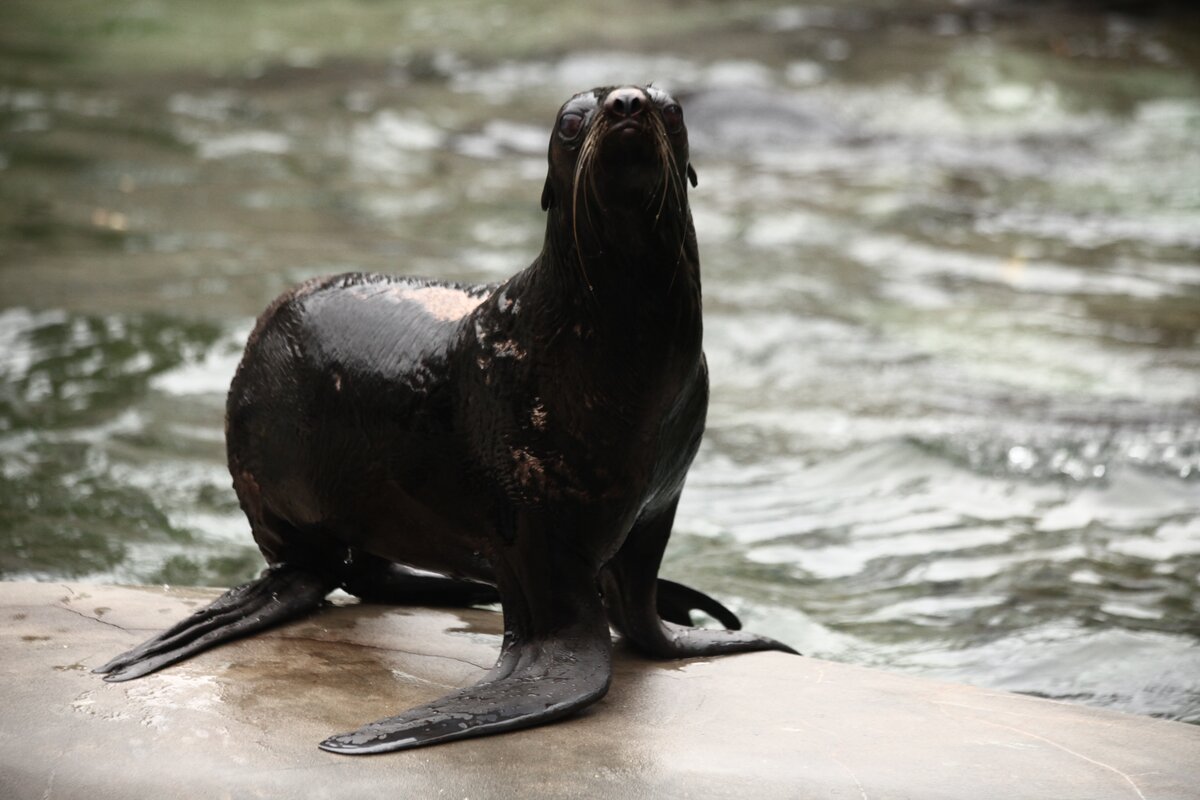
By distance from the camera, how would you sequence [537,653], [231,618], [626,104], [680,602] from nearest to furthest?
[626,104], [537,653], [231,618], [680,602]

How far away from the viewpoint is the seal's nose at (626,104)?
3.14 meters

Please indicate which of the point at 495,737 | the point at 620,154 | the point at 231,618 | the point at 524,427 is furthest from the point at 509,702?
the point at 620,154

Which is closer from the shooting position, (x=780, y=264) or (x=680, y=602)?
(x=680, y=602)

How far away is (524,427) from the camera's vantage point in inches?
138

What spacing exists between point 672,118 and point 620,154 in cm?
18

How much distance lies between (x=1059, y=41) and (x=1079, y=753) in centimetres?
1575

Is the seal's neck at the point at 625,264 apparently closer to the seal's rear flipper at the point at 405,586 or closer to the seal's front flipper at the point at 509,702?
the seal's front flipper at the point at 509,702

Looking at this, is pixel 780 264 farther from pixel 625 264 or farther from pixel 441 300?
pixel 625 264

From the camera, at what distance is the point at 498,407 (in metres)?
3.54

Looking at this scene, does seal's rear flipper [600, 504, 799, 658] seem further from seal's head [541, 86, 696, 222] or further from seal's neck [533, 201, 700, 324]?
seal's head [541, 86, 696, 222]

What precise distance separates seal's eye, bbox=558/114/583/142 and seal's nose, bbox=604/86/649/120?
17 cm

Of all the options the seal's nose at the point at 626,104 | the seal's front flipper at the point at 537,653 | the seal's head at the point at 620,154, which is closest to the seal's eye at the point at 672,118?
the seal's head at the point at 620,154


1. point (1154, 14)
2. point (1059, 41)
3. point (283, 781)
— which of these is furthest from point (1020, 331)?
point (1154, 14)

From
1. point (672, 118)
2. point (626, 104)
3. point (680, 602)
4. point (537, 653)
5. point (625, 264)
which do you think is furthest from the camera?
point (680, 602)
